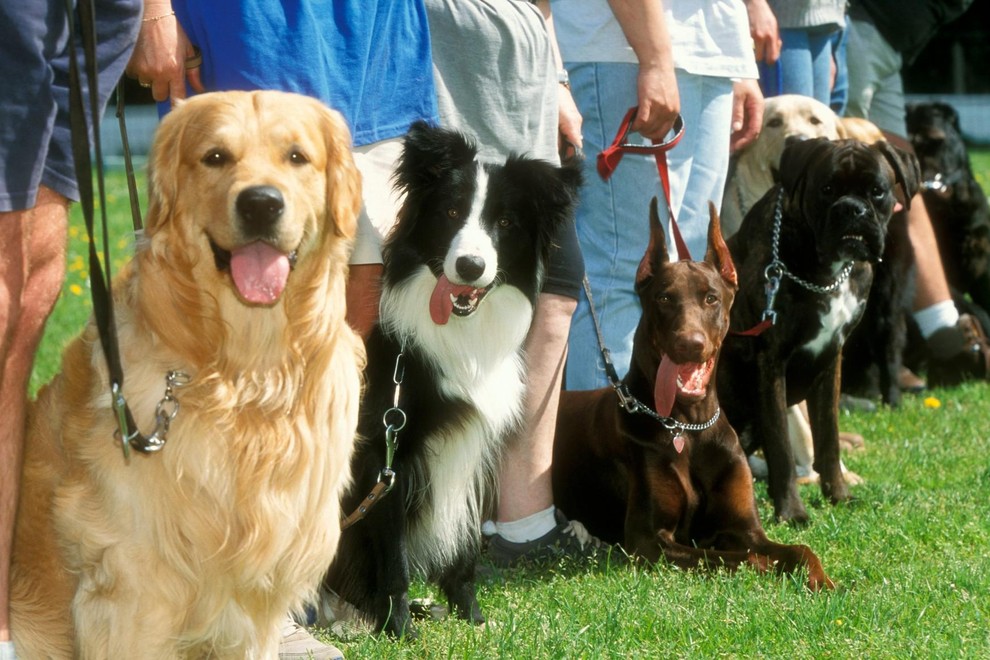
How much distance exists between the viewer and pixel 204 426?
2.80m

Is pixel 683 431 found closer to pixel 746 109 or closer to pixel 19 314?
pixel 746 109

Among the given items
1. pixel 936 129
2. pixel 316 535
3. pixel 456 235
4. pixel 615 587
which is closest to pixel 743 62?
pixel 456 235

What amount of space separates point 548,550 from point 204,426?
1912 mm

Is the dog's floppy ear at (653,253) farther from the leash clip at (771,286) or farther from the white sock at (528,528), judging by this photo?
the white sock at (528,528)

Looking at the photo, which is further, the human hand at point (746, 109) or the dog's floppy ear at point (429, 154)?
the human hand at point (746, 109)

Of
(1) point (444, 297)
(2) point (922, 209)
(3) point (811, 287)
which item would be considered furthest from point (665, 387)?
(2) point (922, 209)

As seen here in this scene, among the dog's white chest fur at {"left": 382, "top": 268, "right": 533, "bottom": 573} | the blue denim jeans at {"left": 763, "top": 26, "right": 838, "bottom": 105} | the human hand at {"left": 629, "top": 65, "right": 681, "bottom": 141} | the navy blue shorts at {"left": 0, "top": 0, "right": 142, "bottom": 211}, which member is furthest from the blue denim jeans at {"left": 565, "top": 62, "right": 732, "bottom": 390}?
the navy blue shorts at {"left": 0, "top": 0, "right": 142, "bottom": 211}

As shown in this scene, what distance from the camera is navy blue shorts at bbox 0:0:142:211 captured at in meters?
2.59

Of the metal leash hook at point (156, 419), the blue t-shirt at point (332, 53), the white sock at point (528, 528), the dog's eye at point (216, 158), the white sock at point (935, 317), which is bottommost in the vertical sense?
the white sock at point (935, 317)

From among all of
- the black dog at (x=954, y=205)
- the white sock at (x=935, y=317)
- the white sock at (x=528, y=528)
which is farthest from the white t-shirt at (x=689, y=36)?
the black dog at (x=954, y=205)

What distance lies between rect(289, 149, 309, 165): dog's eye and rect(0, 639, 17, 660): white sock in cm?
128

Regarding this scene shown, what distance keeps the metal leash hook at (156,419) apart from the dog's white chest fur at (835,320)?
10.00 ft

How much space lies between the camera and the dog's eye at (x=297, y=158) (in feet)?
9.52

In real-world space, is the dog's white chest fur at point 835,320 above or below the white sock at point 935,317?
above
